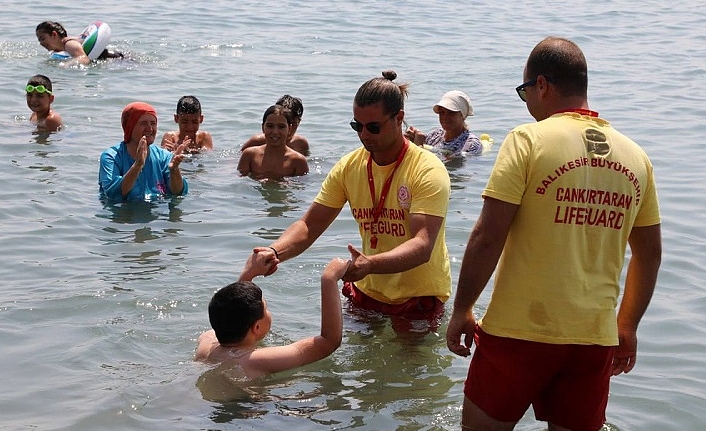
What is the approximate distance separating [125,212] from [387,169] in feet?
14.7

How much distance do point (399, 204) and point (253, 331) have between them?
1032 millimetres

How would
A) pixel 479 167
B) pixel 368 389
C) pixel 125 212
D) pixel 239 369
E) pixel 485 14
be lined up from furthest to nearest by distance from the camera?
1. pixel 485 14
2. pixel 479 167
3. pixel 125 212
4. pixel 368 389
5. pixel 239 369

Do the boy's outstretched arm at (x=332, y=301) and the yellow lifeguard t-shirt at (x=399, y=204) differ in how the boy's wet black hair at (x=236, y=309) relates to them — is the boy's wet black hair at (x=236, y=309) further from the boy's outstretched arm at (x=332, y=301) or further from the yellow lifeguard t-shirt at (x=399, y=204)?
the yellow lifeguard t-shirt at (x=399, y=204)

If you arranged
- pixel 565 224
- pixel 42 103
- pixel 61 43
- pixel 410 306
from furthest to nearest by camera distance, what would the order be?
1. pixel 61 43
2. pixel 42 103
3. pixel 410 306
4. pixel 565 224

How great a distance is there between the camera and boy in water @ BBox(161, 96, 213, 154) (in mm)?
11602

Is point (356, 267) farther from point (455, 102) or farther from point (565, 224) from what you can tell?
point (455, 102)

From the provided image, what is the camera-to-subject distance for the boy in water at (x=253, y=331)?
5.33m

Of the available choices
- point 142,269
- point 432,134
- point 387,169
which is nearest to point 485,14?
point 432,134

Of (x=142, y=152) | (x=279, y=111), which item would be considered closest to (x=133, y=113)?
(x=142, y=152)

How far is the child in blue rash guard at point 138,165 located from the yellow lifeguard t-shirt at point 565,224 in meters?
5.71

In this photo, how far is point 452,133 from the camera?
38.9 ft

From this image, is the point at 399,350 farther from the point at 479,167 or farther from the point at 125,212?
the point at 479,167

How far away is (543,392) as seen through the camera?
443 cm

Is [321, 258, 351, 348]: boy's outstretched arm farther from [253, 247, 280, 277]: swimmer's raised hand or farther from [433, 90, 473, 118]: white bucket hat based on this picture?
[433, 90, 473, 118]: white bucket hat
